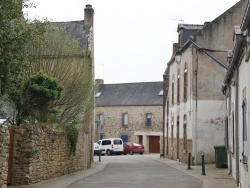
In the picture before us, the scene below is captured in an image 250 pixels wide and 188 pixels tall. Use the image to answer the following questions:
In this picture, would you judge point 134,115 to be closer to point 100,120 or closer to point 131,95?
point 131,95

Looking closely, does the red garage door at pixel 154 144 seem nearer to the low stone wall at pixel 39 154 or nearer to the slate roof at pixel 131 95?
the slate roof at pixel 131 95

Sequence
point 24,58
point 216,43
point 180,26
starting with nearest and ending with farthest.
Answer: point 24,58
point 216,43
point 180,26

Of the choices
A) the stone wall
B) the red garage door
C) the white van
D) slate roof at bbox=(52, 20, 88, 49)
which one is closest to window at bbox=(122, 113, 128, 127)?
the red garage door

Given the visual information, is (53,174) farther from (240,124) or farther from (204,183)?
(240,124)

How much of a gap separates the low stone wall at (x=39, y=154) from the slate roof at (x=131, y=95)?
39698 mm

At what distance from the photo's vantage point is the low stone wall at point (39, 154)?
15938 millimetres

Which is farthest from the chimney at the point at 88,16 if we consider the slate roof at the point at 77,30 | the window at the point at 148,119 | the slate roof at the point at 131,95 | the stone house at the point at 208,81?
the window at the point at 148,119

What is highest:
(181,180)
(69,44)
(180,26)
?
(180,26)

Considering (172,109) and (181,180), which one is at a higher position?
(172,109)

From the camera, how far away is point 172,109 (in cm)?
3669

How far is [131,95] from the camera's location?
209 feet

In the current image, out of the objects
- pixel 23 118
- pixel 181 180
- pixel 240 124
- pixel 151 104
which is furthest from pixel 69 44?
pixel 151 104

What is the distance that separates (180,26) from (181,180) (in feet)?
55.5

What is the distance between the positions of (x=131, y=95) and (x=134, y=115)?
143 inches
